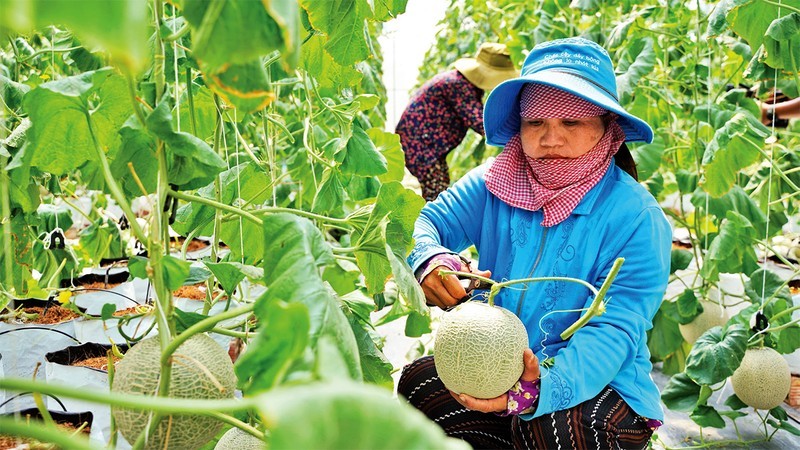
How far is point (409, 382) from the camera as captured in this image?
186 centimetres

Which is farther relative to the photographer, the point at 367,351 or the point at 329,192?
the point at 329,192

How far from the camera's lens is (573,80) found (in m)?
1.71

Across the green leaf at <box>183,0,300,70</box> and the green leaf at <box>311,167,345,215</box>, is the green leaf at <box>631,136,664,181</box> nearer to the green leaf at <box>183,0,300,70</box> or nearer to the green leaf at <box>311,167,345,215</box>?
the green leaf at <box>311,167,345,215</box>

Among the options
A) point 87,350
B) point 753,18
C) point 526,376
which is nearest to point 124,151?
point 526,376

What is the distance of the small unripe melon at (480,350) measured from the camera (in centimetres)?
133

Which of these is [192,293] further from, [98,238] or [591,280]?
[591,280]

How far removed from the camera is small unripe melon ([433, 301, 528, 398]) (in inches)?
52.4

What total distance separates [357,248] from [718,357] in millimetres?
1501

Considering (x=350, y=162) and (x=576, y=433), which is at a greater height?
(x=350, y=162)

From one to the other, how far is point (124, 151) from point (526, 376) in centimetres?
88

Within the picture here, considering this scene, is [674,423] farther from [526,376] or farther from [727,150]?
[526,376]

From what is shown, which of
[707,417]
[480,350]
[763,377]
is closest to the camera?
[480,350]

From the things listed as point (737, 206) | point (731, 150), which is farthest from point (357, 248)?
point (737, 206)

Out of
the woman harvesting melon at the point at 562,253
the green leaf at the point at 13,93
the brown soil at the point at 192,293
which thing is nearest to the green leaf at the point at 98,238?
the brown soil at the point at 192,293
